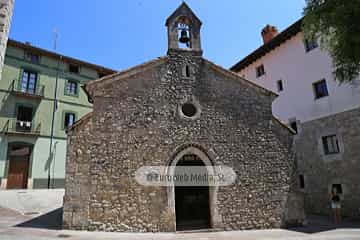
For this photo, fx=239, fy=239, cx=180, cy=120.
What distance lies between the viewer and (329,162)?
13.0 meters

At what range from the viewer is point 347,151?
1215cm

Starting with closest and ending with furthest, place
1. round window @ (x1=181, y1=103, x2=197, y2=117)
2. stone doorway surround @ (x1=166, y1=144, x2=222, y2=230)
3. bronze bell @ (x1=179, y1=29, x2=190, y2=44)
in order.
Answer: stone doorway surround @ (x1=166, y1=144, x2=222, y2=230)
round window @ (x1=181, y1=103, x2=197, y2=117)
bronze bell @ (x1=179, y1=29, x2=190, y2=44)

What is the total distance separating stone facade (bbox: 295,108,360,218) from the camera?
11797 millimetres

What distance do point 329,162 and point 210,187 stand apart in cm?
796

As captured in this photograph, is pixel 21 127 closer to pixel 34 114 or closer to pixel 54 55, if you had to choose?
pixel 34 114

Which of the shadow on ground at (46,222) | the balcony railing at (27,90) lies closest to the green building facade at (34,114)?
the balcony railing at (27,90)

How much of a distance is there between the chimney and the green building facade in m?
15.7

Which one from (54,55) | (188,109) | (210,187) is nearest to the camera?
(210,187)

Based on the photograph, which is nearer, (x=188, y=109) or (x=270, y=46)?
(x=188, y=109)

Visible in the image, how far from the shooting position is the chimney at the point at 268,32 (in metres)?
18.6

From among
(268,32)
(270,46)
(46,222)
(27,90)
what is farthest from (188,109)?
(27,90)

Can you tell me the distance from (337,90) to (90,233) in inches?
524

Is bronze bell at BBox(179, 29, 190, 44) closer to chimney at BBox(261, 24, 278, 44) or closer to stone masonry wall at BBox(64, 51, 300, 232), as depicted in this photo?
stone masonry wall at BBox(64, 51, 300, 232)

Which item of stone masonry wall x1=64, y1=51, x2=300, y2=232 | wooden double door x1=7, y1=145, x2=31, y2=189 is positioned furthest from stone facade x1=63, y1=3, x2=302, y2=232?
wooden double door x1=7, y1=145, x2=31, y2=189
